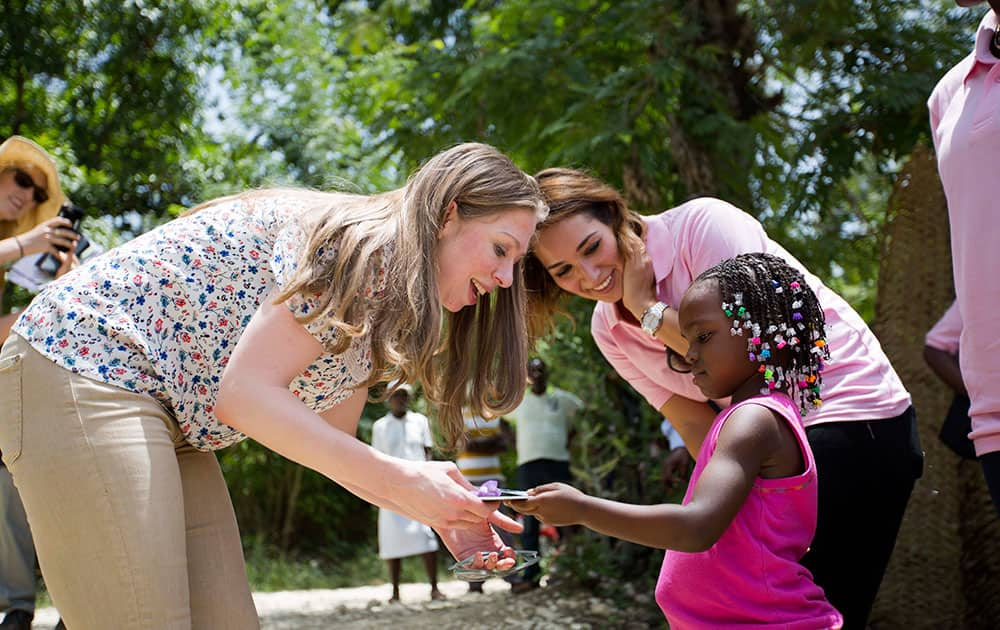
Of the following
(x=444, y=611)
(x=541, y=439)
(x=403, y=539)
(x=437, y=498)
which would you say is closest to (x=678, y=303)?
(x=437, y=498)

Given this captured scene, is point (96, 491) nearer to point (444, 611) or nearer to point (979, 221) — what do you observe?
point (979, 221)

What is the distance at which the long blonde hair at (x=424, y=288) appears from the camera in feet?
7.66

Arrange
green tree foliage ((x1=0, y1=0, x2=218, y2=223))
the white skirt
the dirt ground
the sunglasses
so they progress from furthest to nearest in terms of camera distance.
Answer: green tree foliage ((x1=0, y1=0, x2=218, y2=223)), the white skirt, the dirt ground, the sunglasses

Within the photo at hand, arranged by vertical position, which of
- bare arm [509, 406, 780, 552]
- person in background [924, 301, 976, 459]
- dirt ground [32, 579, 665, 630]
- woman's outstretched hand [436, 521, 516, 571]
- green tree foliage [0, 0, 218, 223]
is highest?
green tree foliage [0, 0, 218, 223]

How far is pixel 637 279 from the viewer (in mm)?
3184

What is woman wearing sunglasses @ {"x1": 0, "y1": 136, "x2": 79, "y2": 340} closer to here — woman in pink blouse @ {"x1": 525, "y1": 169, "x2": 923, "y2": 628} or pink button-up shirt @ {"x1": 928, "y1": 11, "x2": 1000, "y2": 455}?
woman in pink blouse @ {"x1": 525, "y1": 169, "x2": 923, "y2": 628}

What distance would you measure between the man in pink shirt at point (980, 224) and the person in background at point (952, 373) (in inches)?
79.5

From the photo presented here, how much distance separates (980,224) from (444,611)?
22.3ft

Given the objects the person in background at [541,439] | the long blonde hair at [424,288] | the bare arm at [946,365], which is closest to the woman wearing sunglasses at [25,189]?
the long blonde hair at [424,288]

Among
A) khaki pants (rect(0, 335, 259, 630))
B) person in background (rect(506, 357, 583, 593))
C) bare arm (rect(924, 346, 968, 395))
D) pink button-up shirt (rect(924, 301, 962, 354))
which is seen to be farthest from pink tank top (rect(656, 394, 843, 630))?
person in background (rect(506, 357, 583, 593))

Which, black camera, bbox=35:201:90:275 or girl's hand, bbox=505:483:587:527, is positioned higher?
black camera, bbox=35:201:90:275

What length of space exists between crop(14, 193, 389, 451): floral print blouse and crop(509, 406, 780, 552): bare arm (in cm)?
55

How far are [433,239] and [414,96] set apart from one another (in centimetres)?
516

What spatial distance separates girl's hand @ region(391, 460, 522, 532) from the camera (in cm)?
231
